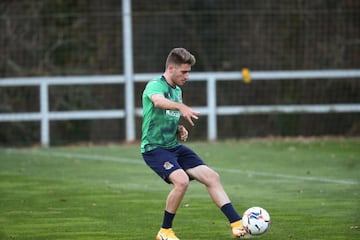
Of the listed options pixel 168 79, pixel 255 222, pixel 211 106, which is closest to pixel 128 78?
pixel 211 106

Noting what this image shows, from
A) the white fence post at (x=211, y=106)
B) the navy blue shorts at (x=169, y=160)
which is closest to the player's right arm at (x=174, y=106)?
the navy blue shorts at (x=169, y=160)

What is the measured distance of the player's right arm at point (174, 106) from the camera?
7.48 meters

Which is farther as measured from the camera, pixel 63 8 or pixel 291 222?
pixel 63 8

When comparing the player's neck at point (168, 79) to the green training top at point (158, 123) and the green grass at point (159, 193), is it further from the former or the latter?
the green grass at point (159, 193)

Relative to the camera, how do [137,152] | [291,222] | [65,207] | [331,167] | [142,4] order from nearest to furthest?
[291,222] < [65,207] < [331,167] < [137,152] < [142,4]

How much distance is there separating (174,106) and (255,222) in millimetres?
1212

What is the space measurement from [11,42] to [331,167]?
903cm

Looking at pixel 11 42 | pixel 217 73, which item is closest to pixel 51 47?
pixel 11 42

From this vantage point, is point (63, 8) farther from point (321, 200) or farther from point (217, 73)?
point (321, 200)

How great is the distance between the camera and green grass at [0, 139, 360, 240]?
8.67 meters

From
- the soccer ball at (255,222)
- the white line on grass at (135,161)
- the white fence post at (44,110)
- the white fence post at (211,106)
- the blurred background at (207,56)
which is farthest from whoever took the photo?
the blurred background at (207,56)

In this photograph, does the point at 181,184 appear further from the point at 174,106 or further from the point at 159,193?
the point at 159,193

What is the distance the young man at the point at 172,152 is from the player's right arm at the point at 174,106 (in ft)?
0.17

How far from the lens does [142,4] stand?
22.7 metres
